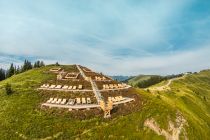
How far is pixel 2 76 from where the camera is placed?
164 meters

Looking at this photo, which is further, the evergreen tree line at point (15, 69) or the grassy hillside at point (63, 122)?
the evergreen tree line at point (15, 69)

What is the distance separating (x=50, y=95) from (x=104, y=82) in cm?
3170

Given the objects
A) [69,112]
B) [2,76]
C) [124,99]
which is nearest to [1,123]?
[69,112]

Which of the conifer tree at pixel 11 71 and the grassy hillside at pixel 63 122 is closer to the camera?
the grassy hillside at pixel 63 122

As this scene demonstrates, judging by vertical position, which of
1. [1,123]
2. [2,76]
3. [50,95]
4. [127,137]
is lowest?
[127,137]

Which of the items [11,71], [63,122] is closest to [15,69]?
[11,71]

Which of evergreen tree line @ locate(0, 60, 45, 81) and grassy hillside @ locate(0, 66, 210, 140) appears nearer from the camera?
grassy hillside @ locate(0, 66, 210, 140)

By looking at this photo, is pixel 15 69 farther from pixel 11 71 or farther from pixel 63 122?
pixel 63 122

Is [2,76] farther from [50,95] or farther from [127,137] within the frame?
[127,137]

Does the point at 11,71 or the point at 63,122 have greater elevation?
the point at 11,71

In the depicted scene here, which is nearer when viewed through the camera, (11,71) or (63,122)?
(63,122)

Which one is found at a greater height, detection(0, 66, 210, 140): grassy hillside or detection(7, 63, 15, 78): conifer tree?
detection(7, 63, 15, 78): conifer tree

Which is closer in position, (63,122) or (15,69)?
(63,122)

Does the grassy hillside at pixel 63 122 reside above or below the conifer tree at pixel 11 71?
below
